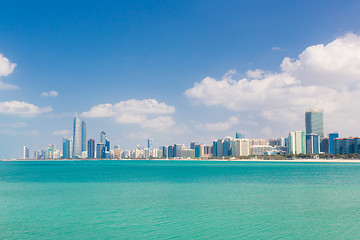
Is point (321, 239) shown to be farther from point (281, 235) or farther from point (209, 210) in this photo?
point (209, 210)

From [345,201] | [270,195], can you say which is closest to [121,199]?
[270,195]

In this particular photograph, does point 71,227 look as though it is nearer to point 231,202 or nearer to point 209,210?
point 209,210

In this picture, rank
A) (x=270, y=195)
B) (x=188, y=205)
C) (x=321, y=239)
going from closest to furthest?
(x=321, y=239) < (x=188, y=205) < (x=270, y=195)

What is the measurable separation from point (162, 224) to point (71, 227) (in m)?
7.86

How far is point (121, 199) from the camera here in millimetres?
43031

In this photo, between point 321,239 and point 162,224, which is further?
point 162,224

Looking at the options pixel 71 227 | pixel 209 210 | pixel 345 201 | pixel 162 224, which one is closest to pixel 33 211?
pixel 71 227

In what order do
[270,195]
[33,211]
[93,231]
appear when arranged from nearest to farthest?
[93,231]
[33,211]
[270,195]

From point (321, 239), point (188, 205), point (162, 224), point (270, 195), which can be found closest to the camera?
point (321, 239)

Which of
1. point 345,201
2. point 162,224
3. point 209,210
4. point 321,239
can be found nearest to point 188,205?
point 209,210

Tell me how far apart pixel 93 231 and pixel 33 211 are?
12.3m

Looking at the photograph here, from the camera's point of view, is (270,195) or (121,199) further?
(270,195)

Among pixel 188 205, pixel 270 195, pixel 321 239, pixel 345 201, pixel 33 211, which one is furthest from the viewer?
pixel 270 195

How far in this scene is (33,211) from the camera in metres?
34.8
